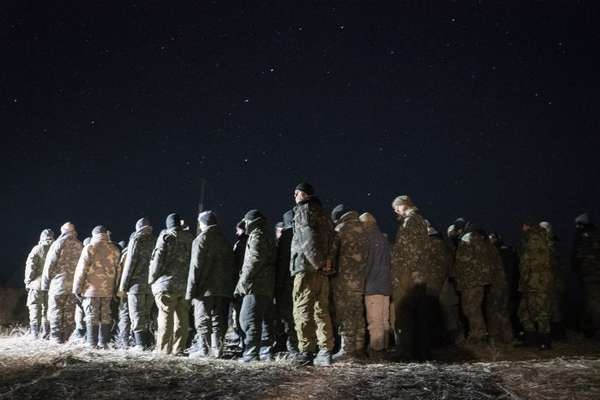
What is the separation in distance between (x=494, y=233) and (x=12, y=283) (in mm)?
18689

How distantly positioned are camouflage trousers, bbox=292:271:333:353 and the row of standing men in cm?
1

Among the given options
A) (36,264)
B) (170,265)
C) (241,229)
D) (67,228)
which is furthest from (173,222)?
(36,264)

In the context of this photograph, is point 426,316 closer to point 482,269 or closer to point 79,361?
point 482,269

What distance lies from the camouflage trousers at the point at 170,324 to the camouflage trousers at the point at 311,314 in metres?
2.48

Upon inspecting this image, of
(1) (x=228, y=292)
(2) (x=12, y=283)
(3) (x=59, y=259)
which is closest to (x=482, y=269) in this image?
(1) (x=228, y=292)

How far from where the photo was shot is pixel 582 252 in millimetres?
9914

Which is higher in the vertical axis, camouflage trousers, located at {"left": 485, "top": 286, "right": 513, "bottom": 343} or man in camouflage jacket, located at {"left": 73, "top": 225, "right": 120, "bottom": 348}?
man in camouflage jacket, located at {"left": 73, "top": 225, "right": 120, "bottom": 348}

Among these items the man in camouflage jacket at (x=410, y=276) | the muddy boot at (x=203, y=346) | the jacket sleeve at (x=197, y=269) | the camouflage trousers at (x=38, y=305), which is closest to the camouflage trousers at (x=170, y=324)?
the muddy boot at (x=203, y=346)

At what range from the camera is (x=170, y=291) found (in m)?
8.08

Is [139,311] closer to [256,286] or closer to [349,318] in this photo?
[256,286]

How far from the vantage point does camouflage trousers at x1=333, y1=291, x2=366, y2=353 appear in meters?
7.22

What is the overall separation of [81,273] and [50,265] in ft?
4.29

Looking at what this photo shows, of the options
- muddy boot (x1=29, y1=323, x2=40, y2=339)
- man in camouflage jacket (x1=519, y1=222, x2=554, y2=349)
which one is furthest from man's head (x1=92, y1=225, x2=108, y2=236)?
man in camouflage jacket (x1=519, y1=222, x2=554, y2=349)

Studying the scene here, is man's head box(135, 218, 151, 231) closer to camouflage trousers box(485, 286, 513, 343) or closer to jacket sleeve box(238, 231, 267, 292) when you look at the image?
jacket sleeve box(238, 231, 267, 292)
